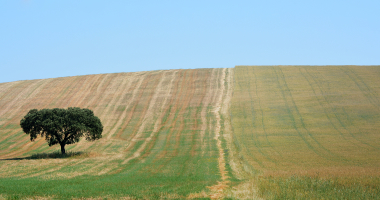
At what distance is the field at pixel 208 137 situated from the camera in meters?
19.6

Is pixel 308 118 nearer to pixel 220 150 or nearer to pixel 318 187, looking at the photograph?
pixel 220 150

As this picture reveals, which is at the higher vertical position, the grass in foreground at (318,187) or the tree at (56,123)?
the tree at (56,123)

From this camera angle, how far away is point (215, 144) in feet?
132

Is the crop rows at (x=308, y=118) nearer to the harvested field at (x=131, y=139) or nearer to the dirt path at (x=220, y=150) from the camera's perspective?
the dirt path at (x=220, y=150)

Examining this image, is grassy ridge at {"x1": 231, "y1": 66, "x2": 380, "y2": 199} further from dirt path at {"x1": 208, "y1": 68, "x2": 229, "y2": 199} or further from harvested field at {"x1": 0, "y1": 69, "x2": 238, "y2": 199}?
harvested field at {"x1": 0, "y1": 69, "x2": 238, "y2": 199}

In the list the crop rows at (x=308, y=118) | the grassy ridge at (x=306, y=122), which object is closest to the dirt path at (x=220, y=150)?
the grassy ridge at (x=306, y=122)

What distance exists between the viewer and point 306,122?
1895 inches

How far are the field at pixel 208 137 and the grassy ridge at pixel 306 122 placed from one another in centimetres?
16

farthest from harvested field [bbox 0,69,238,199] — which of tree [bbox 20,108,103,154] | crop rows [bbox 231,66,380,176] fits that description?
crop rows [bbox 231,66,380,176]

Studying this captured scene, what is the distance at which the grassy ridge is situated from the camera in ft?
84.2

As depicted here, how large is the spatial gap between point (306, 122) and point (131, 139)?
2457 cm

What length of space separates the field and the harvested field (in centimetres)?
14

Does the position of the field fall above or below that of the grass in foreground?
above

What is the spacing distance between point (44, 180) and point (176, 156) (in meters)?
15.1
